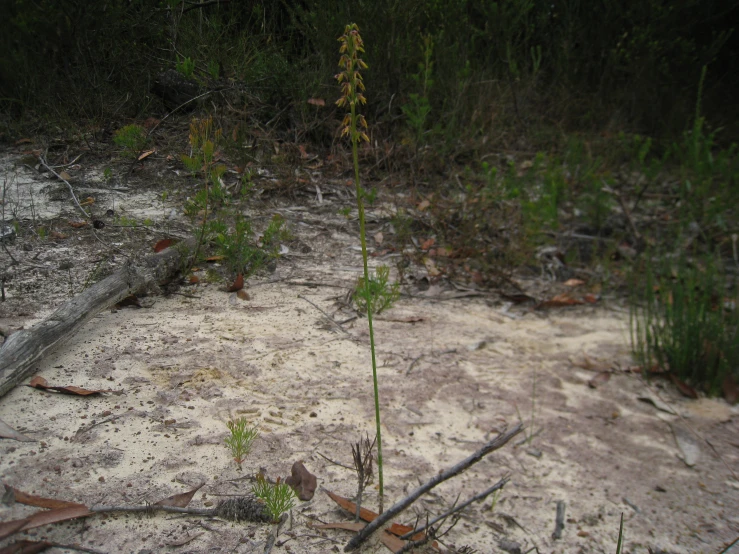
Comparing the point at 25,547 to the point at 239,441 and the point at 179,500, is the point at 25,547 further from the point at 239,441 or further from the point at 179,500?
the point at 239,441

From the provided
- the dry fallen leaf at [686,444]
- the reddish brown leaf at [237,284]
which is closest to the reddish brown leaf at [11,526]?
the reddish brown leaf at [237,284]

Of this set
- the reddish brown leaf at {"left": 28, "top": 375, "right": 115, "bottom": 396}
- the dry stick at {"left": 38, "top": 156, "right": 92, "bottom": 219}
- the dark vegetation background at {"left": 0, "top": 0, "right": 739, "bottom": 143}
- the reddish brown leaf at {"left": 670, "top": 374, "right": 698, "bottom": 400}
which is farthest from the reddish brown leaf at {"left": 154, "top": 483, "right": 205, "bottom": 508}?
the dark vegetation background at {"left": 0, "top": 0, "right": 739, "bottom": 143}

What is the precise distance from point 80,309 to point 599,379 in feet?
7.49

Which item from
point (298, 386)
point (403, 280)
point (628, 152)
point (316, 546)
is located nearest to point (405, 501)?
point (316, 546)

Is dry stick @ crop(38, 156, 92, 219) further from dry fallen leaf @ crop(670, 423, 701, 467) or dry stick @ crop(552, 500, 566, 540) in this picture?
dry fallen leaf @ crop(670, 423, 701, 467)

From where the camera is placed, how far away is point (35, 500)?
4.29ft

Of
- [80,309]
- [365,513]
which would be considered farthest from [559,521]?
[80,309]

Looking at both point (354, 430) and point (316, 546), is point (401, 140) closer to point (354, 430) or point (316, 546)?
point (354, 430)

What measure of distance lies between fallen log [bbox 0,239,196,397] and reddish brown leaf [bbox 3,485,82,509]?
0.45 m

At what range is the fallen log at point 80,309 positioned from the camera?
5.71 ft

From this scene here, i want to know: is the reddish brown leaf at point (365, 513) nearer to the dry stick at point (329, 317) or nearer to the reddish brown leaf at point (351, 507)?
the reddish brown leaf at point (351, 507)

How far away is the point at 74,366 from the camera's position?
193cm

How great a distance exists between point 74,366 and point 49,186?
5.50 feet

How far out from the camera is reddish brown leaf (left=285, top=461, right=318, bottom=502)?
5.10 ft
